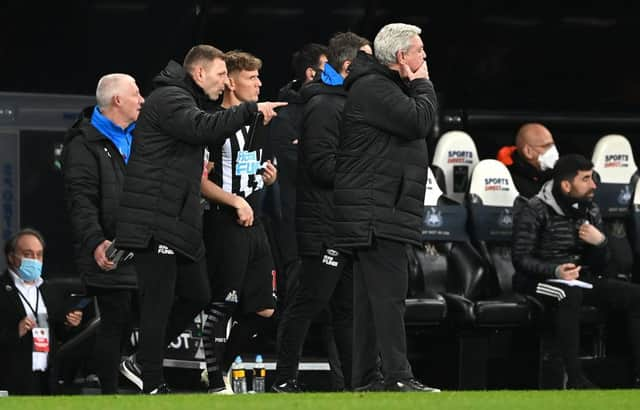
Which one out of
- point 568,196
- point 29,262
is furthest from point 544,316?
point 29,262

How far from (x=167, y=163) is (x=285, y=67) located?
4.13 metres

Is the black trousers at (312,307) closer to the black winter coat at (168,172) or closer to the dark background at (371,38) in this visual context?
the black winter coat at (168,172)

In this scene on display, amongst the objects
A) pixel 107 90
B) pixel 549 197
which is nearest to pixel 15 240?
pixel 107 90

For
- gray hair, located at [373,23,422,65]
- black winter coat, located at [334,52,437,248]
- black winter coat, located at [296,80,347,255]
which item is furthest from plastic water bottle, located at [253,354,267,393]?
gray hair, located at [373,23,422,65]

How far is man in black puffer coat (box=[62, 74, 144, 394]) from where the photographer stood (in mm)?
8758

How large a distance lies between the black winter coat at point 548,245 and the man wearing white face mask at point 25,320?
3.01 metres

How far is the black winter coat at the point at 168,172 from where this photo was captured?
8258 mm

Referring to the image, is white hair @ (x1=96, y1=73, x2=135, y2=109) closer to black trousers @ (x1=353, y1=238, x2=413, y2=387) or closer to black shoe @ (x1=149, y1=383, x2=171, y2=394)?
black shoe @ (x1=149, y1=383, x2=171, y2=394)

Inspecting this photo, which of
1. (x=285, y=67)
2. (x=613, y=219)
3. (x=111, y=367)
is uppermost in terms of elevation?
(x=285, y=67)

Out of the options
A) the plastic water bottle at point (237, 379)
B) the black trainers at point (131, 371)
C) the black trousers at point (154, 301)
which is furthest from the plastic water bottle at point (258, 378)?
the black trousers at point (154, 301)

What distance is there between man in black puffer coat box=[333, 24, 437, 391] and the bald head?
4.41 m

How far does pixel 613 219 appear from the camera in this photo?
12391 mm

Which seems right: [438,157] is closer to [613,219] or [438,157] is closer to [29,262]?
[613,219]

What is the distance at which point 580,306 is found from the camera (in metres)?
11.2
